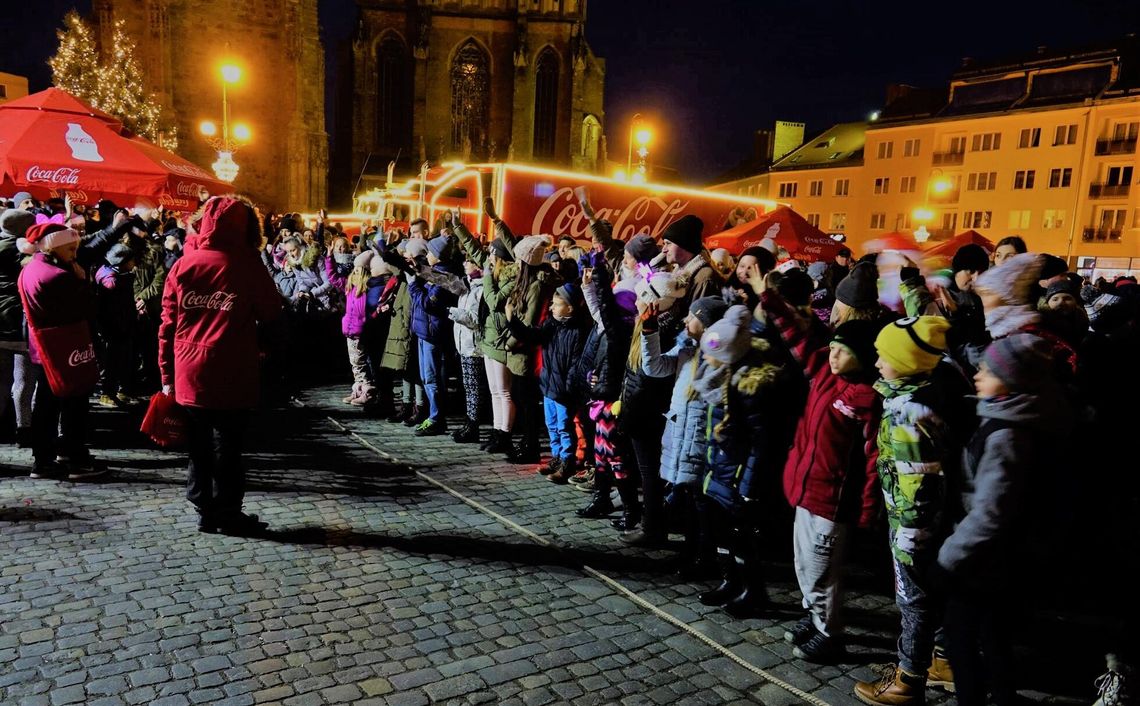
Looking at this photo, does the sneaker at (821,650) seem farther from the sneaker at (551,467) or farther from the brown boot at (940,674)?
the sneaker at (551,467)

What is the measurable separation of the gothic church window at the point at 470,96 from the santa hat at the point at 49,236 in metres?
45.0

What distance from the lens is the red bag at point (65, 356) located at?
5.90 metres

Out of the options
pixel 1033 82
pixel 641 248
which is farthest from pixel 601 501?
pixel 1033 82

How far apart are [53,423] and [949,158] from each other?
169 feet

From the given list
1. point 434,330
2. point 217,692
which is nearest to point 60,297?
point 434,330

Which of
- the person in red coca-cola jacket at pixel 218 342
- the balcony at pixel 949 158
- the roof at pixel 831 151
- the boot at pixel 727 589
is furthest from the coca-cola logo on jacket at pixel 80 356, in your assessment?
the roof at pixel 831 151

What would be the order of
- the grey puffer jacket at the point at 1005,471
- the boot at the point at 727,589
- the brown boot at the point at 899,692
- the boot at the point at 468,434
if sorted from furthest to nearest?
the boot at the point at 468,434 < the boot at the point at 727,589 < the brown boot at the point at 899,692 < the grey puffer jacket at the point at 1005,471

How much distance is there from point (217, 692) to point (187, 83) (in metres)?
40.4

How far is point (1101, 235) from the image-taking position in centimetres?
4103

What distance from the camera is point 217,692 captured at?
3328 mm

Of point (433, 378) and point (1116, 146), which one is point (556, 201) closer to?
point (433, 378)

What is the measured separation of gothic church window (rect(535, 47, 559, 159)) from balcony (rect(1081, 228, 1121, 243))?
32.6m

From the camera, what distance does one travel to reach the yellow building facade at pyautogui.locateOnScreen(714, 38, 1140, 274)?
40.3 meters

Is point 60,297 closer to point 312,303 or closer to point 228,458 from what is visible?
point 228,458
